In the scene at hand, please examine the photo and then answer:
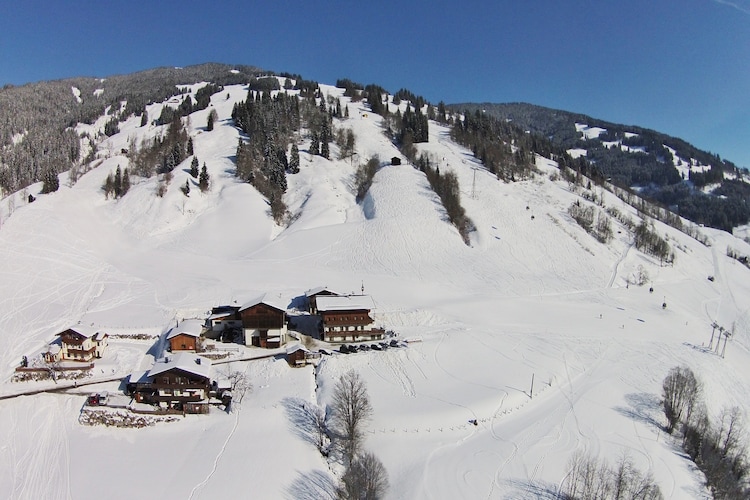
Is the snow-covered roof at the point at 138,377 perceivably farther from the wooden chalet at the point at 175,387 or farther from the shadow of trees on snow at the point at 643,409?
the shadow of trees on snow at the point at 643,409

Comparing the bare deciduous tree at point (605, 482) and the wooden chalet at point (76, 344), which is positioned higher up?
the wooden chalet at point (76, 344)

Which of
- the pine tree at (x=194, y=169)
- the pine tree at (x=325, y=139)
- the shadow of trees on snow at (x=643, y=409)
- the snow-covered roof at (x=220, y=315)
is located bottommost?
the shadow of trees on snow at (x=643, y=409)

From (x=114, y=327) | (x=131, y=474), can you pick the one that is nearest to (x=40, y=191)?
(x=114, y=327)

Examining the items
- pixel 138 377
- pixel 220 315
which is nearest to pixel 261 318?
pixel 220 315

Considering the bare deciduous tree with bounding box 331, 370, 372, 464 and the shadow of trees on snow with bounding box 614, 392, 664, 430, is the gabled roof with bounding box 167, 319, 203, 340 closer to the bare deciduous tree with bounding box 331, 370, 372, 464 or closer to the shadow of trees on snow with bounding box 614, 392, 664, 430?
the bare deciduous tree with bounding box 331, 370, 372, 464

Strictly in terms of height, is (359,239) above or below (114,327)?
above

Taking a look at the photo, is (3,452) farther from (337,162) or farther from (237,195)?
(337,162)

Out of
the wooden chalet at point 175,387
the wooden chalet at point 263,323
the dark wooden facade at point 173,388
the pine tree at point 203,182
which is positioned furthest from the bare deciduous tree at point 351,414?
the pine tree at point 203,182
